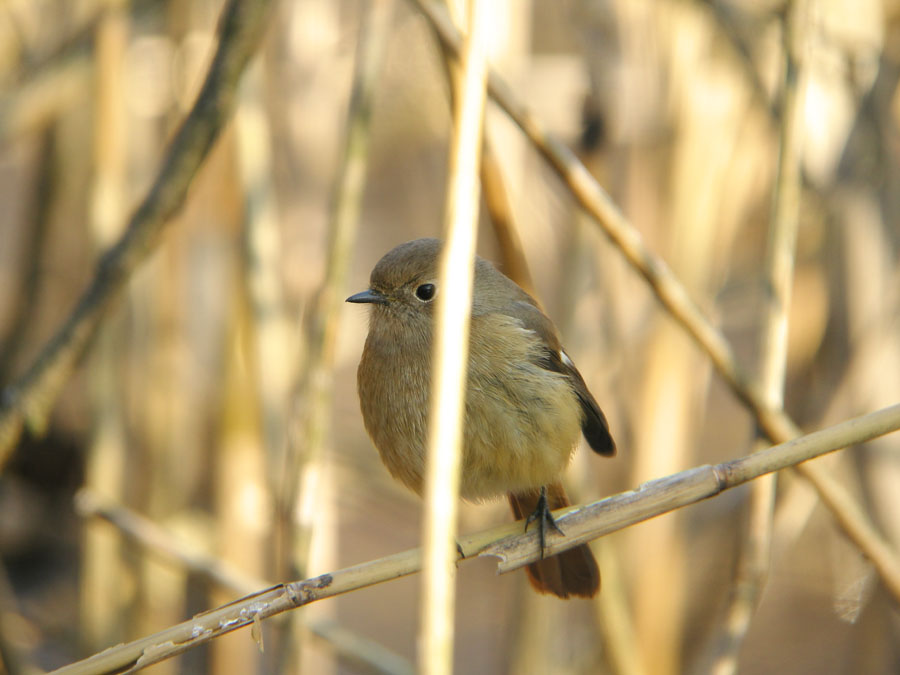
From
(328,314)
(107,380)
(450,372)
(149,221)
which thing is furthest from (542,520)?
(107,380)

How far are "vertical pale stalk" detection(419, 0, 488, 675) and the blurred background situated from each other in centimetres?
87

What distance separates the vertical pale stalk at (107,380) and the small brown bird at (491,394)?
0.85m

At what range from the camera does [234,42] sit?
157 centimetres

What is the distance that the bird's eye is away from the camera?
2092 millimetres

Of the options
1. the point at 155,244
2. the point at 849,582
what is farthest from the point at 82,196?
the point at 849,582

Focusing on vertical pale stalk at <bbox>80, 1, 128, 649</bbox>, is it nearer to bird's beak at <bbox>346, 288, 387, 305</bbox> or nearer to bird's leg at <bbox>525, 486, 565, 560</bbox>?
bird's beak at <bbox>346, 288, 387, 305</bbox>

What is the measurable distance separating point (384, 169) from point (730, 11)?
1.67 meters

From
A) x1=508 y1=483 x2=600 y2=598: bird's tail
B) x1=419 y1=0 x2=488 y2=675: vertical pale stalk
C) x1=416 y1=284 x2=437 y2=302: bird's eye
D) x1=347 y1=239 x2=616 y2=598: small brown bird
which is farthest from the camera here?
x1=416 y1=284 x2=437 y2=302: bird's eye

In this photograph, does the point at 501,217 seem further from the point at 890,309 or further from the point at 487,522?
the point at 487,522

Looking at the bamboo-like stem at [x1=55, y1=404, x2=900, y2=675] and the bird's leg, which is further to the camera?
the bird's leg

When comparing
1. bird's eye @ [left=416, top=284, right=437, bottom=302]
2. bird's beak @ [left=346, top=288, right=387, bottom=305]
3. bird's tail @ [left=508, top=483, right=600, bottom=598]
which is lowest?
bird's tail @ [left=508, top=483, right=600, bottom=598]

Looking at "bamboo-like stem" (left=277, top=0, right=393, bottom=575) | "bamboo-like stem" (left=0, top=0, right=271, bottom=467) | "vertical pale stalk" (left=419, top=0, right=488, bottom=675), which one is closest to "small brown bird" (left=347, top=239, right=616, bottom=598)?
"bamboo-like stem" (left=277, top=0, right=393, bottom=575)

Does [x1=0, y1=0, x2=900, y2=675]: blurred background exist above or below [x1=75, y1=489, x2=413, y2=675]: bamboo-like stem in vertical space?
above

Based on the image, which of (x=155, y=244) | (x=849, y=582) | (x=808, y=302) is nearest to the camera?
(x=155, y=244)
